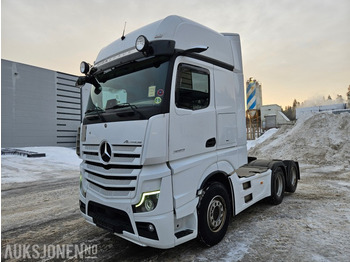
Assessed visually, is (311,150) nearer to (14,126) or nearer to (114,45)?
(114,45)

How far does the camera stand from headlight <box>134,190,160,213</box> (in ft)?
9.86

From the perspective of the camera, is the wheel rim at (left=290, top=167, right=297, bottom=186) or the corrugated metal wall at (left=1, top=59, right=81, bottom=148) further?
the corrugated metal wall at (left=1, top=59, right=81, bottom=148)

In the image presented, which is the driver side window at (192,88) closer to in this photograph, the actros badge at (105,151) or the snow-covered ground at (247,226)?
the actros badge at (105,151)

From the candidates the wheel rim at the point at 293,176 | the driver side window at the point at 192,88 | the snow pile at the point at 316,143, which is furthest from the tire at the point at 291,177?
the snow pile at the point at 316,143

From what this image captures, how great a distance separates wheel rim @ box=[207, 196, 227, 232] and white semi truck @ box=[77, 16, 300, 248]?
0.6 inches

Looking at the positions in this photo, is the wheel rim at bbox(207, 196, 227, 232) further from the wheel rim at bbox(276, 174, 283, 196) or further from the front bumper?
the wheel rim at bbox(276, 174, 283, 196)

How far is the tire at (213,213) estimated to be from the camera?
354cm

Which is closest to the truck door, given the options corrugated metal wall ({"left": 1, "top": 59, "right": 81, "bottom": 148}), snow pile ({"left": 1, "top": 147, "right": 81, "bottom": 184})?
snow pile ({"left": 1, "top": 147, "right": 81, "bottom": 184})

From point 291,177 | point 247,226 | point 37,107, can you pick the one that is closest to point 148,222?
point 247,226

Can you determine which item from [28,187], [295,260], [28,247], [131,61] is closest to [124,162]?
[131,61]

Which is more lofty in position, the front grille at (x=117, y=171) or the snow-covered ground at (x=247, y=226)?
the front grille at (x=117, y=171)

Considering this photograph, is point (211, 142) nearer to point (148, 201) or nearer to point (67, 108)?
point (148, 201)

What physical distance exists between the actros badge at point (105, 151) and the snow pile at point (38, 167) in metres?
9.33

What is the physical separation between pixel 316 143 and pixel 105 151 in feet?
46.9
